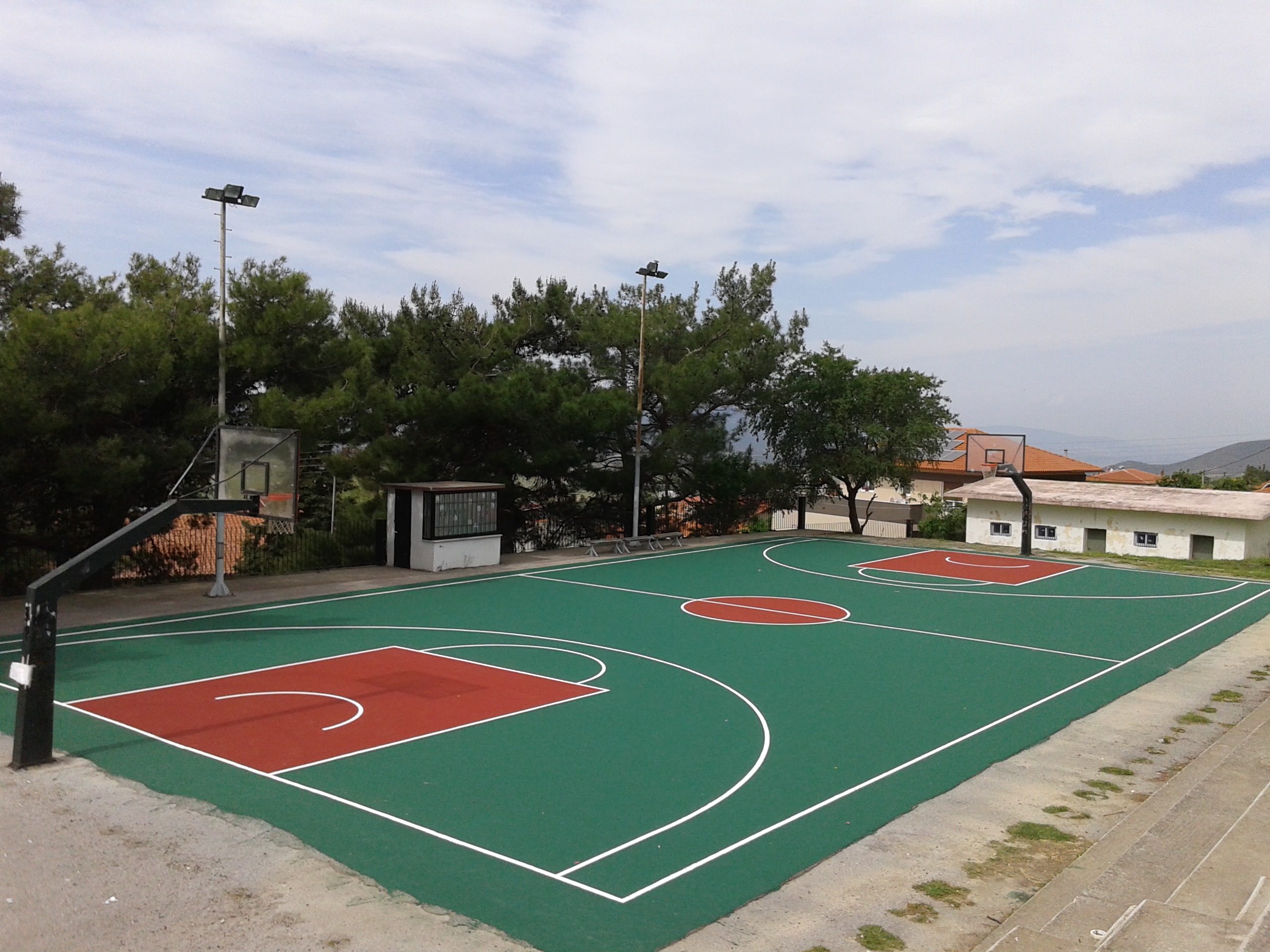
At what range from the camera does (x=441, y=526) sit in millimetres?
24016

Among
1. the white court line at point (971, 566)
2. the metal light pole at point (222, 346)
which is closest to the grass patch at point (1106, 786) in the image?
the white court line at point (971, 566)

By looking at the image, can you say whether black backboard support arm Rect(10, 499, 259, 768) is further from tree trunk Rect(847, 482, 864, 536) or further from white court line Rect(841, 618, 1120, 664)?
tree trunk Rect(847, 482, 864, 536)

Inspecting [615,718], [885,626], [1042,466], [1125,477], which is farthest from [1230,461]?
[615,718]

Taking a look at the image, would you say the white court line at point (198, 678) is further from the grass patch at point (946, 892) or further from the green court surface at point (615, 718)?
the grass patch at point (946, 892)

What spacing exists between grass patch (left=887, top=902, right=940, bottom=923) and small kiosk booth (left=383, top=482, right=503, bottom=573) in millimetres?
17921

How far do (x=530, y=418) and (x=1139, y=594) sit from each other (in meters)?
15.4

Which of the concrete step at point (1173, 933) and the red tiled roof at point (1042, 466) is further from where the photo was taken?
the red tiled roof at point (1042, 466)

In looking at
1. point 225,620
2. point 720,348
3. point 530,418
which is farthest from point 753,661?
point 720,348

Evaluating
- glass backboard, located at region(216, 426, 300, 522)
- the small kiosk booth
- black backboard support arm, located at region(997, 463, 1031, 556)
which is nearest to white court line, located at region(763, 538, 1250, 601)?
black backboard support arm, located at region(997, 463, 1031, 556)

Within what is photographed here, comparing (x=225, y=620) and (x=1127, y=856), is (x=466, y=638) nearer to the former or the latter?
(x=225, y=620)

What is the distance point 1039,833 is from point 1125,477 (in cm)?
5781

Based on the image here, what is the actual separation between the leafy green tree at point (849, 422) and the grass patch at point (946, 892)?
26.7 meters

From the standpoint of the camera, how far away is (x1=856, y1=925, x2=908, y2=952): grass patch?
6.40 meters

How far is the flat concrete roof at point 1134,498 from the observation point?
30906mm
